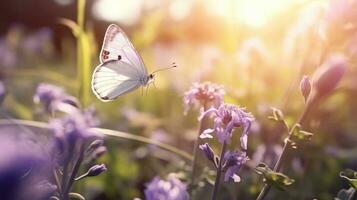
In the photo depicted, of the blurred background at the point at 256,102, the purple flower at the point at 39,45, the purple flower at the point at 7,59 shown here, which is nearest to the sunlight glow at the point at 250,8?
the blurred background at the point at 256,102

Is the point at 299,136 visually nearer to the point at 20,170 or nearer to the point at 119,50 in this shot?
the point at 20,170

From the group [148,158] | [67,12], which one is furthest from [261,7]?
[67,12]

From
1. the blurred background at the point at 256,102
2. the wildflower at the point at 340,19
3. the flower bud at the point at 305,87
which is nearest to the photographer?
the flower bud at the point at 305,87

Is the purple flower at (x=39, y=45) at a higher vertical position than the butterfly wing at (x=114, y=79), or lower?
lower

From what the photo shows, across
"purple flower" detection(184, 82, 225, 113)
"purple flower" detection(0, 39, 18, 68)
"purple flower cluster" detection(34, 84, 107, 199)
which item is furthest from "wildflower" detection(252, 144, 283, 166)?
"purple flower" detection(0, 39, 18, 68)

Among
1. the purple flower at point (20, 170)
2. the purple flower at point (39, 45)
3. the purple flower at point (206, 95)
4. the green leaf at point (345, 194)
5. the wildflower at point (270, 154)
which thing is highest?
the purple flower at point (206, 95)

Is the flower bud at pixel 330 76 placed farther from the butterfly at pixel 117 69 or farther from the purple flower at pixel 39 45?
the purple flower at pixel 39 45

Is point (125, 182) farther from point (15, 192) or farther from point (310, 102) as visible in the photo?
point (15, 192)
